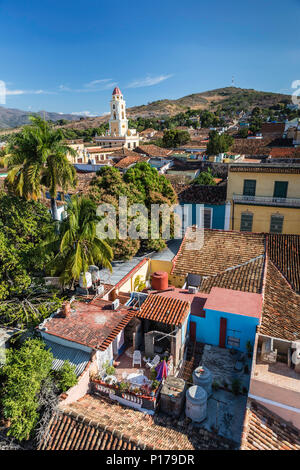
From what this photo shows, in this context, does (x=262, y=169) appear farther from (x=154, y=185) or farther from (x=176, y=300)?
(x=176, y=300)

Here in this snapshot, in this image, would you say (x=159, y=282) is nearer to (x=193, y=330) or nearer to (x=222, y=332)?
(x=193, y=330)

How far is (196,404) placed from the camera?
958 cm

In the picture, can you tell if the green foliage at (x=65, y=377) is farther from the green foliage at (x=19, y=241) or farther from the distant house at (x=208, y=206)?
the distant house at (x=208, y=206)

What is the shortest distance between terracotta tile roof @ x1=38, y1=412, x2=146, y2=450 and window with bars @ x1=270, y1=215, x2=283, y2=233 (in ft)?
64.2

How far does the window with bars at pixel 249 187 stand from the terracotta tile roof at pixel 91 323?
50.4 feet

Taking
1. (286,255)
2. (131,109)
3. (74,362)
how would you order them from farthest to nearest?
(131,109) → (286,255) → (74,362)

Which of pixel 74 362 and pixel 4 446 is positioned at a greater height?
pixel 74 362

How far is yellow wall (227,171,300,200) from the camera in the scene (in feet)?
73.7

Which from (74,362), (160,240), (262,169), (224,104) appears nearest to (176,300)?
(74,362)

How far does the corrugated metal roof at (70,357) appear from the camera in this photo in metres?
11.0

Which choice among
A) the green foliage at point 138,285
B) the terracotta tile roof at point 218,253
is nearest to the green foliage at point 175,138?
the terracotta tile roof at point 218,253

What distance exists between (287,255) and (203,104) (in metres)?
180

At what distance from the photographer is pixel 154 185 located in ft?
70.6
